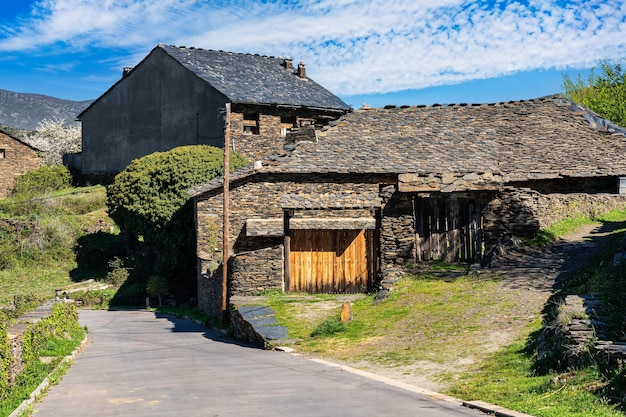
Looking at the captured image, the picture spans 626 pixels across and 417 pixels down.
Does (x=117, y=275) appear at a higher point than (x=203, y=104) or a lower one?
lower

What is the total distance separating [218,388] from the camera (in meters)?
11.4

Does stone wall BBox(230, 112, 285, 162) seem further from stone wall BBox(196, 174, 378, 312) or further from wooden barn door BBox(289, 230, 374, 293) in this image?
wooden barn door BBox(289, 230, 374, 293)

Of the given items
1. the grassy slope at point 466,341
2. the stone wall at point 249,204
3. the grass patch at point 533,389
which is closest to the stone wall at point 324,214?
the stone wall at point 249,204

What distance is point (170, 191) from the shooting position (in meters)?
31.2

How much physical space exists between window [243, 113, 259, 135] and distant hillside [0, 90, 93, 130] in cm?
6034

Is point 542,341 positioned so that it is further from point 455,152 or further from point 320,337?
point 455,152

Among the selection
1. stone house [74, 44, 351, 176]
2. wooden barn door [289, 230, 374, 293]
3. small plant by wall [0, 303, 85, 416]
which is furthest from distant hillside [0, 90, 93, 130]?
small plant by wall [0, 303, 85, 416]

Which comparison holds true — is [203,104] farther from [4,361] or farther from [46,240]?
[4,361]

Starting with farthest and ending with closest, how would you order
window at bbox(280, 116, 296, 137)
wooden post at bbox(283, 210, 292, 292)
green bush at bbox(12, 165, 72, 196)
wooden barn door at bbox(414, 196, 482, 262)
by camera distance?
green bush at bbox(12, 165, 72, 196) < window at bbox(280, 116, 296, 137) < wooden post at bbox(283, 210, 292, 292) < wooden barn door at bbox(414, 196, 482, 262)

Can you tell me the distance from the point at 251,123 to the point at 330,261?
51.9 feet

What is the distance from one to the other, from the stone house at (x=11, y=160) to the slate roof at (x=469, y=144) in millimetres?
26420

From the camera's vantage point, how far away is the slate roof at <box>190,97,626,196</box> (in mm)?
28141

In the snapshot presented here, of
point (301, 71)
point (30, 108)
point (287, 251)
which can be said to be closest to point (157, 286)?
point (287, 251)

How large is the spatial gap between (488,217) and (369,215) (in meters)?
3.78
